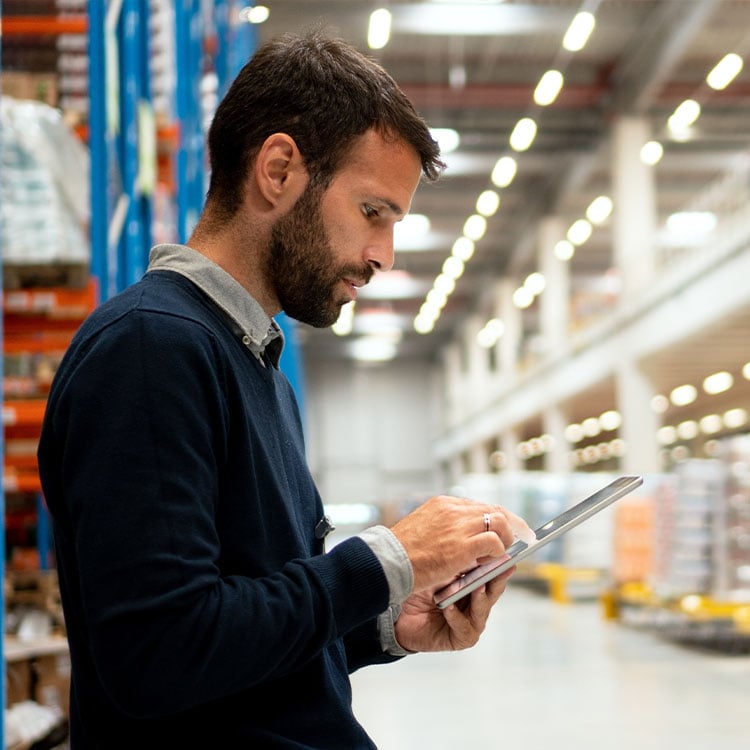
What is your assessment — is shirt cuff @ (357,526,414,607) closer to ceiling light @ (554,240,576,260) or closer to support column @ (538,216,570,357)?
support column @ (538,216,570,357)

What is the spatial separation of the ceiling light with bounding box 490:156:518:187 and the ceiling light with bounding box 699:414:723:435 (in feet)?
51.6

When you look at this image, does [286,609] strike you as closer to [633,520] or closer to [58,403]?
[58,403]

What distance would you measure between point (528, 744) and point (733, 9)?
14.8 meters

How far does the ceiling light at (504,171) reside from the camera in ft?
84.9

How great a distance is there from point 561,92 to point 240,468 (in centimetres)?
2319

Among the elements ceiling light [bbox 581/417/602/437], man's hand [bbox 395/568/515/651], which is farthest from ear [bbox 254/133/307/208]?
ceiling light [bbox 581/417/602/437]

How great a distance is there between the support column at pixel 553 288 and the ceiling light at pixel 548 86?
8.56 meters

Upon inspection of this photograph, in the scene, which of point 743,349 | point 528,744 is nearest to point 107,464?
point 528,744

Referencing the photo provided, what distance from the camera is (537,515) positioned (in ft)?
78.3

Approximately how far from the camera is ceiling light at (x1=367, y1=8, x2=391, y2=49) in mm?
17891

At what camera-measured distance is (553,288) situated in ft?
98.5

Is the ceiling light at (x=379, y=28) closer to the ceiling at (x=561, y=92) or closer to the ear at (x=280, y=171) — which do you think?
the ceiling at (x=561, y=92)

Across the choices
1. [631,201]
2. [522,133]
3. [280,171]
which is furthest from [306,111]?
[522,133]

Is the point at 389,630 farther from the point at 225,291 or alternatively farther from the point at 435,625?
the point at 225,291
